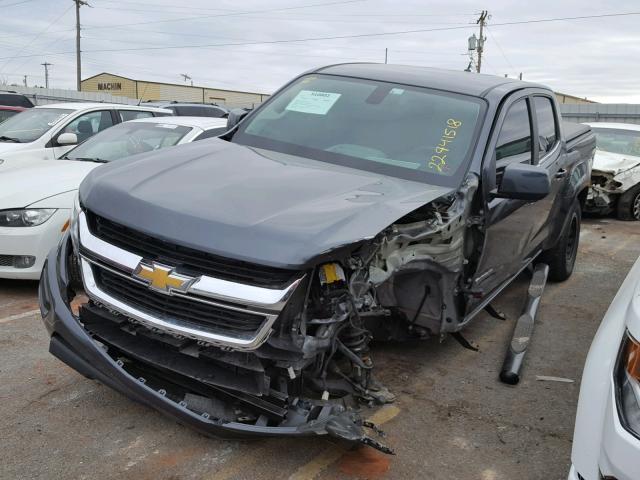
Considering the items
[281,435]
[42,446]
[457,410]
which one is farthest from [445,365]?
[42,446]

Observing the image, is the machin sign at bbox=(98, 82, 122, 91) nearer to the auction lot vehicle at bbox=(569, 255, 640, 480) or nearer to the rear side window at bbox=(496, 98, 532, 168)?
the rear side window at bbox=(496, 98, 532, 168)

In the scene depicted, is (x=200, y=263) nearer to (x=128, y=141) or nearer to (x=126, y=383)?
(x=126, y=383)

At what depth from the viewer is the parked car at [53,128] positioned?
762cm

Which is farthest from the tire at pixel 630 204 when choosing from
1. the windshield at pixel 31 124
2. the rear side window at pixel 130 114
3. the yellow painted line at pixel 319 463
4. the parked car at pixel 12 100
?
the parked car at pixel 12 100

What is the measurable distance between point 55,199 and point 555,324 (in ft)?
14.0

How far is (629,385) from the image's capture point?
1.96 m

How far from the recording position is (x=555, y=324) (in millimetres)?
5285

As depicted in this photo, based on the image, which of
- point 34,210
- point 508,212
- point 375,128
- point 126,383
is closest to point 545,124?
point 508,212

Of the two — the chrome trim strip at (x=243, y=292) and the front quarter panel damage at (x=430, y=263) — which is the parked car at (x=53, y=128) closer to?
the front quarter panel damage at (x=430, y=263)

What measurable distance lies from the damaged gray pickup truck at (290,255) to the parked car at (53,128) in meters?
4.28

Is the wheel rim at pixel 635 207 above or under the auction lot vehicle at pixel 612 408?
under

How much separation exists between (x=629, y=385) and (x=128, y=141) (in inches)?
230

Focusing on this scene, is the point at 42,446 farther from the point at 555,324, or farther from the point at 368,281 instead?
the point at 555,324

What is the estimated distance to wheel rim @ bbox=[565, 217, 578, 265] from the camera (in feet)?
21.0
